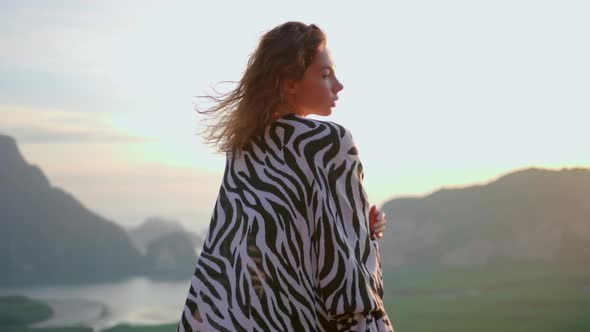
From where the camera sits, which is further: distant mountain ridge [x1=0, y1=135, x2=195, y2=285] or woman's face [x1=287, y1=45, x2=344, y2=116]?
distant mountain ridge [x1=0, y1=135, x2=195, y2=285]

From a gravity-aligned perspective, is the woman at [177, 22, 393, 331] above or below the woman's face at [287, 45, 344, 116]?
below

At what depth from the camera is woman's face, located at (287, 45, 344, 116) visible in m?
2.37

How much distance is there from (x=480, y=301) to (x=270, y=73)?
24.7ft

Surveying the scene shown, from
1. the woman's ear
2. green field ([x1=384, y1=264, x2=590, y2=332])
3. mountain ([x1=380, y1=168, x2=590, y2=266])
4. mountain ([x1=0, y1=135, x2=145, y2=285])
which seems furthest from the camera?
mountain ([x1=0, y1=135, x2=145, y2=285])

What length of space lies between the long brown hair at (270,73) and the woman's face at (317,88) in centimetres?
2

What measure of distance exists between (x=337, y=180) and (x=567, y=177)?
340 inches

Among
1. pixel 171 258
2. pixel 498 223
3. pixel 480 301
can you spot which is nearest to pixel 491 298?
pixel 480 301

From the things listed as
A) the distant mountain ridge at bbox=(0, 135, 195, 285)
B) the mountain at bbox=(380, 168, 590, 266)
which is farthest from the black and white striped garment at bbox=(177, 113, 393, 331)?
the distant mountain ridge at bbox=(0, 135, 195, 285)

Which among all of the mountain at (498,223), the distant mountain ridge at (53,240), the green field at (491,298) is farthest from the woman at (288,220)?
the distant mountain ridge at (53,240)

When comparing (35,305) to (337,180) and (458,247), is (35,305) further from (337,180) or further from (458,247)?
(337,180)

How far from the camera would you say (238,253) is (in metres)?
2.24

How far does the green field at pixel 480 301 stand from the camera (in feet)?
28.0

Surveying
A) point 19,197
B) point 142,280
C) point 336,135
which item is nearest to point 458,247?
point 142,280

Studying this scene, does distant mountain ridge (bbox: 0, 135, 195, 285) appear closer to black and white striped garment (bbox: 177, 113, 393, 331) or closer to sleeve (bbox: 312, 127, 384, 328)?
black and white striped garment (bbox: 177, 113, 393, 331)
